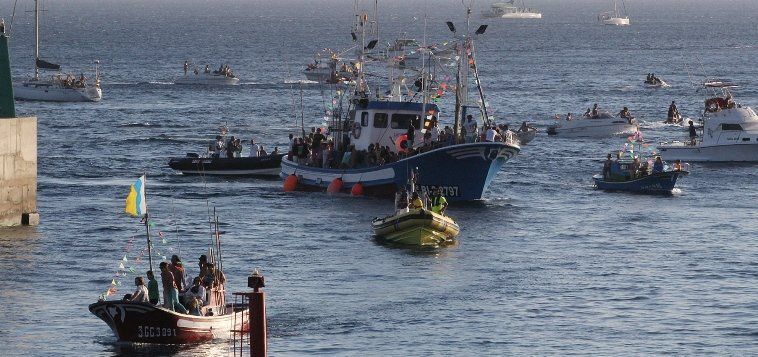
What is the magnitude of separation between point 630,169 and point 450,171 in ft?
32.4

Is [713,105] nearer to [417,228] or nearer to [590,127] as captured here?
[590,127]

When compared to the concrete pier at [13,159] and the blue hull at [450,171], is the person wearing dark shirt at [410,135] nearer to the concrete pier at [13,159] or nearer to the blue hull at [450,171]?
the blue hull at [450,171]

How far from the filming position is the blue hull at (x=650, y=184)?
71.1m

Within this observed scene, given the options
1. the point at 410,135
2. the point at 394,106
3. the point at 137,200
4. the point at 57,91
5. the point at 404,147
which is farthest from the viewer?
the point at 57,91

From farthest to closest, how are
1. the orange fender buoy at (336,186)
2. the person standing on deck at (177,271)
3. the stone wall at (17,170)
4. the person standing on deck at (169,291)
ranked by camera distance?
1. the orange fender buoy at (336,186)
2. the stone wall at (17,170)
3. the person standing on deck at (177,271)
4. the person standing on deck at (169,291)

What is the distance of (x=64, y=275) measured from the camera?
167 ft

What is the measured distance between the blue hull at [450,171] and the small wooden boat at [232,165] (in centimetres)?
921

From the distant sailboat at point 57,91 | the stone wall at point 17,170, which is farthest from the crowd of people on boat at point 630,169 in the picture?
the distant sailboat at point 57,91

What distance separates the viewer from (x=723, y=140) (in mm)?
82562

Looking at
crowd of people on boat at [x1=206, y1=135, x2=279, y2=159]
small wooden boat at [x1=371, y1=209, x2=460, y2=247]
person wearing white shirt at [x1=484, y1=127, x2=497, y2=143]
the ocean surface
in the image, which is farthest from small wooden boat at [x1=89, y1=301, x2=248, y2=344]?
crowd of people on boat at [x1=206, y1=135, x2=279, y2=159]

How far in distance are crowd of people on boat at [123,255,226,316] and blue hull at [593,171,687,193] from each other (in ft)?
111

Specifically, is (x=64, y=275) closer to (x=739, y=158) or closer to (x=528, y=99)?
(x=739, y=158)

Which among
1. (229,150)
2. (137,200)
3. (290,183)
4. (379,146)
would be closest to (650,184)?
(379,146)

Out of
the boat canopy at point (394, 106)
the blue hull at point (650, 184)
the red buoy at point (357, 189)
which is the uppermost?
the boat canopy at point (394, 106)
